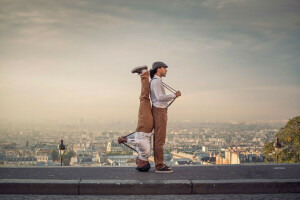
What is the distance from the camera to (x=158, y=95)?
7820mm

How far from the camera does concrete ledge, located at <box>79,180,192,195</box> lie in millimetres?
6340

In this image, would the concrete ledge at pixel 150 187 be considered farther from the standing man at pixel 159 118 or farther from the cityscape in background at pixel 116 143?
the cityscape in background at pixel 116 143

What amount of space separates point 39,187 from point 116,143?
221ft

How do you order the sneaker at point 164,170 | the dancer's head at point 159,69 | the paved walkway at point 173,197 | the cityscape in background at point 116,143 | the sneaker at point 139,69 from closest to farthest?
the paved walkway at point 173,197, the sneaker at point 164,170, the sneaker at point 139,69, the dancer's head at point 159,69, the cityscape in background at point 116,143

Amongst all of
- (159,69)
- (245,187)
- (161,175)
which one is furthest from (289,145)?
(245,187)

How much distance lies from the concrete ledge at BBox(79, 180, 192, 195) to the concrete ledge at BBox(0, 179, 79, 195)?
0.19m

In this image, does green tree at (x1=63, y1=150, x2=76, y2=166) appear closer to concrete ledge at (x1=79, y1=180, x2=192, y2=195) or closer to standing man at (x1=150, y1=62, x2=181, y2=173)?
standing man at (x1=150, y1=62, x2=181, y2=173)

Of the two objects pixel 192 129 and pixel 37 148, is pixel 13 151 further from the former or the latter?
pixel 192 129

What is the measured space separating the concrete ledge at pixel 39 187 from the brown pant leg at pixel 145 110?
2016mm

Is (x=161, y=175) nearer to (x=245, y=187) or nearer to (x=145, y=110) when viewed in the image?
(x=145, y=110)

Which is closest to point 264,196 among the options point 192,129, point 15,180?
point 15,180

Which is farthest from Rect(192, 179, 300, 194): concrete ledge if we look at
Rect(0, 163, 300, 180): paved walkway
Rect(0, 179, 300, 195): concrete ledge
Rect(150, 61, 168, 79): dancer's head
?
Rect(150, 61, 168, 79): dancer's head

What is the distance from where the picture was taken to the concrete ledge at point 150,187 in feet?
20.8

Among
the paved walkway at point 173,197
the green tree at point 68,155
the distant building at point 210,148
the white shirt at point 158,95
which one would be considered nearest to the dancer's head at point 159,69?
the white shirt at point 158,95
